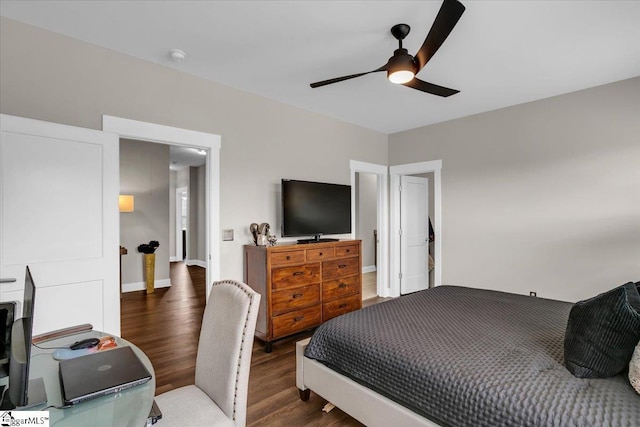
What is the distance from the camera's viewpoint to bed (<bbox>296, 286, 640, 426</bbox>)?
125cm

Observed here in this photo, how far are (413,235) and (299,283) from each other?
8.79 feet

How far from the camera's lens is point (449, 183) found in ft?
14.9

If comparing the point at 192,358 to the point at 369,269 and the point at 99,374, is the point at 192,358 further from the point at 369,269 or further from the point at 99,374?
the point at 369,269

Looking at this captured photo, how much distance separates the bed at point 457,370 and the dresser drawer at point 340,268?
1.25 meters

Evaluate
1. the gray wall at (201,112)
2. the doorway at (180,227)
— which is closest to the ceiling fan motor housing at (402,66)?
the gray wall at (201,112)

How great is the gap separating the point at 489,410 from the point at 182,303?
455cm

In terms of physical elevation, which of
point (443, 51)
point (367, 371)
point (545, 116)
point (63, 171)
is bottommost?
point (367, 371)

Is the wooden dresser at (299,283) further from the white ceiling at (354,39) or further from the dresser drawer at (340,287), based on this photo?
the white ceiling at (354,39)

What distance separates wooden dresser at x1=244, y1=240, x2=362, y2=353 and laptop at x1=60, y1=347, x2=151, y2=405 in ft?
6.11

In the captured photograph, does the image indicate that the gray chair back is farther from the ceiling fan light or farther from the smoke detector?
the smoke detector

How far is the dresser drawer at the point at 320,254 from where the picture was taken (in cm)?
352

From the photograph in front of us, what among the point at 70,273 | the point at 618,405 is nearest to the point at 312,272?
the point at 70,273

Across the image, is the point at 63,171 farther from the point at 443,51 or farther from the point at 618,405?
the point at 618,405

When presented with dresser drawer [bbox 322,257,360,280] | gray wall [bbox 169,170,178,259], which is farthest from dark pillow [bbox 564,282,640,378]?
gray wall [bbox 169,170,178,259]
